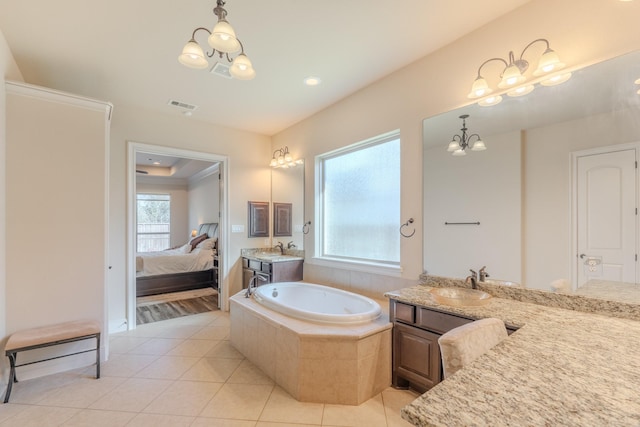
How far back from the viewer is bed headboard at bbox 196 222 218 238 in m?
6.47

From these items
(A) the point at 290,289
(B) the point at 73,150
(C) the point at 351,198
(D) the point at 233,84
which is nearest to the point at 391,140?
(C) the point at 351,198

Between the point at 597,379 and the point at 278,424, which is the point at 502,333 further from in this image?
the point at 278,424

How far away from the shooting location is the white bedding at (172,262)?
5.07 m

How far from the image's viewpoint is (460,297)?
82.4 inches

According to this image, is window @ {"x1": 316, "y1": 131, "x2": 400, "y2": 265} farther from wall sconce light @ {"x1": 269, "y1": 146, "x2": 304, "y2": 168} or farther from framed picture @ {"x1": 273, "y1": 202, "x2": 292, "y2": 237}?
framed picture @ {"x1": 273, "y1": 202, "x2": 292, "y2": 237}

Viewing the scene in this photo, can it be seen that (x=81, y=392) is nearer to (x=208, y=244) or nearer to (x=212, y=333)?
(x=212, y=333)

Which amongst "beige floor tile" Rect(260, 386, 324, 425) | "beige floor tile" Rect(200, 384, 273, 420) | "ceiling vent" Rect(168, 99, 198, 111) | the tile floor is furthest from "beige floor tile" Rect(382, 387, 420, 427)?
"ceiling vent" Rect(168, 99, 198, 111)

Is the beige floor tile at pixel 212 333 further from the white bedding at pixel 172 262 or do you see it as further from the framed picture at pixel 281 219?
the white bedding at pixel 172 262

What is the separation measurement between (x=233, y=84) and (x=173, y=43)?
2.47 ft

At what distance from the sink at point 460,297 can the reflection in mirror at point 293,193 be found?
7.36 feet

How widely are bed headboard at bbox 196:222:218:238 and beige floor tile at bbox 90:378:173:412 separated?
4.19 m

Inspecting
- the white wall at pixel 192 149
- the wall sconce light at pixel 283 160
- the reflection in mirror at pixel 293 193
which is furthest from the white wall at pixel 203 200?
the reflection in mirror at pixel 293 193

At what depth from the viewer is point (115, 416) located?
189 centimetres

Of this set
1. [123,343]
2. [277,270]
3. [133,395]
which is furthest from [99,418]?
[277,270]
